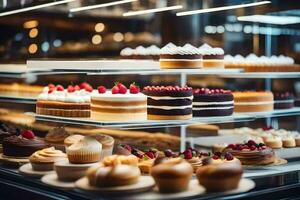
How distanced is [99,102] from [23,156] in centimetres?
74

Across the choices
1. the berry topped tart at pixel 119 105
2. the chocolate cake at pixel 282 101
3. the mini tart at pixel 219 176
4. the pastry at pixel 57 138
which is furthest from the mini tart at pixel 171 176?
the chocolate cake at pixel 282 101

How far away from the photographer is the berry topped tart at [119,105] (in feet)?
14.4

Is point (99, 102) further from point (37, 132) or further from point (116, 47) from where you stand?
point (116, 47)

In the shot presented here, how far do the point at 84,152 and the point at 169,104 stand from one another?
93 cm

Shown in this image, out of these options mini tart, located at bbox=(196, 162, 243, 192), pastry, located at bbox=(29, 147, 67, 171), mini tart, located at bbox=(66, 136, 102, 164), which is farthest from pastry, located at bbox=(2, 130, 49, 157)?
mini tart, located at bbox=(196, 162, 243, 192)

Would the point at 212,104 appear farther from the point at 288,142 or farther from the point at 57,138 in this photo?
the point at 57,138

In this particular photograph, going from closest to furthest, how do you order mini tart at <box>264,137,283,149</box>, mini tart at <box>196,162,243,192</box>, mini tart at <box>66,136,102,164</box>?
mini tart at <box>196,162,243,192</box> → mini tart at <box>66,136,102,164</box> → mini tart at <box>264,137,283,149</box>

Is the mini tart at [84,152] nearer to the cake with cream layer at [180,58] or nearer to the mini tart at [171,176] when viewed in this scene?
the mini tart at [171,176]

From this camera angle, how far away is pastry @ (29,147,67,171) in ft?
13.8

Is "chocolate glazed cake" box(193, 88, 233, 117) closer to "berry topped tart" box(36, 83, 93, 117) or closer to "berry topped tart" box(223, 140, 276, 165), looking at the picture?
"berry topped tart" box(223, 140, 276, 165)

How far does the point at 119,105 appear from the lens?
439 centimetres

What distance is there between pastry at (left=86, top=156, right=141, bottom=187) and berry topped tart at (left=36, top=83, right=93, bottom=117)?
1042 millimetres

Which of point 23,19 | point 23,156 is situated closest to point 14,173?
point 23,156

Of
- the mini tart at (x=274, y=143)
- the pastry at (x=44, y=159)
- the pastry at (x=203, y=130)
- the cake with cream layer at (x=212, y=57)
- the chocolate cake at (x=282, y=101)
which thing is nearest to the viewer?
the pastry at (x=44, y=159)
